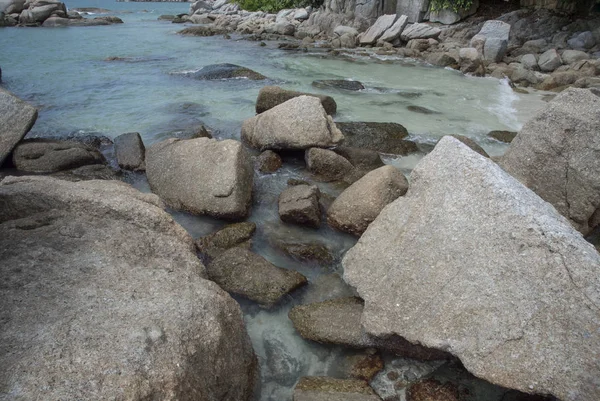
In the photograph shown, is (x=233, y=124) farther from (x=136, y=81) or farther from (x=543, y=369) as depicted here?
(x=543, y=369)

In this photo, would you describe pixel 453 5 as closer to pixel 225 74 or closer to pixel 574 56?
pixel 574 56

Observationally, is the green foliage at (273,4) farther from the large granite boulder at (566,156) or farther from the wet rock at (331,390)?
the wet rock at (331,390)

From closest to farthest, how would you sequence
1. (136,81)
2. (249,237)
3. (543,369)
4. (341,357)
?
(543,369) < (341,357) < (249,237) < (136,81)

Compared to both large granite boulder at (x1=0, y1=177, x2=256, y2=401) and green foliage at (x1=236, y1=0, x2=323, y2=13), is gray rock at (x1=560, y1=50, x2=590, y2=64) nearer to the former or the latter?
large granite boulder at (x1=0, y1=177, x2=256, y2=401)

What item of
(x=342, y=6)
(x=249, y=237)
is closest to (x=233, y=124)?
(x=249, y=237)

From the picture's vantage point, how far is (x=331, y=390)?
284 cm

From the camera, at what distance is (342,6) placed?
29.6m

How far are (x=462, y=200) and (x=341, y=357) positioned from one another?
159cm

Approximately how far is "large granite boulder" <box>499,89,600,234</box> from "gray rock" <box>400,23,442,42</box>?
19.3 m

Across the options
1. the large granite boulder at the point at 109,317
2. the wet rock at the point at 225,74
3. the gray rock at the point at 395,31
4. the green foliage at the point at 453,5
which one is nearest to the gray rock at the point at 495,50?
the gray rock at the point at 395,31

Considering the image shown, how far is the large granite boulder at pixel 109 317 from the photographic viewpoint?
6.49 feet

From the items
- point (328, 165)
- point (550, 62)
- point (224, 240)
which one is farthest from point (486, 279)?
point (550, 62)

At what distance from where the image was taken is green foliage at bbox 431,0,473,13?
2319 cm

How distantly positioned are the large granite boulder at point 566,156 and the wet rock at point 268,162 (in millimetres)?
3414
